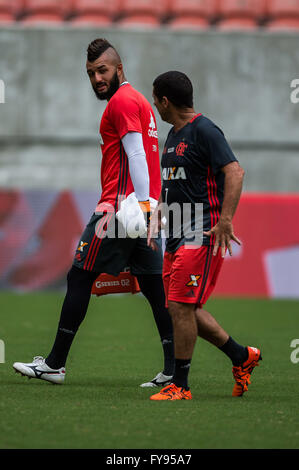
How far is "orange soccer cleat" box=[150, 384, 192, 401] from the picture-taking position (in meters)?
5.18

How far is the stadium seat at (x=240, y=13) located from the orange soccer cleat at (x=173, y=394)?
587 inches

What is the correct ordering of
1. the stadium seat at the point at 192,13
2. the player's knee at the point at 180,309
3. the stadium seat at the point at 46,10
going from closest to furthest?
the player's knee at the point at 180,309 → the stadium seat at the point at 46,10 → the stadium seat at the point at 192,13

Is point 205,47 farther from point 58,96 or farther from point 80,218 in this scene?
point 80,218

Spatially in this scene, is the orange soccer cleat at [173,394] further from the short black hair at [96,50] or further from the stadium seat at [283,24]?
the stadium seat at [283,24]

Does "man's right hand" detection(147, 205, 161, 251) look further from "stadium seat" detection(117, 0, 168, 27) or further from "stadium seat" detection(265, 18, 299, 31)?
"stadium seat" detection(265, 18, 299, 31)

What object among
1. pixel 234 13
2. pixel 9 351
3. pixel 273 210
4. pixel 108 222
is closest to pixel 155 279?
pixel 108 222

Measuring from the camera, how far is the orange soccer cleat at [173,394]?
5180mm

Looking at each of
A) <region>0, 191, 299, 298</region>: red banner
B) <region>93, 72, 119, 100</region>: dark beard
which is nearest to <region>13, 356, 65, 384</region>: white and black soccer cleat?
<region>93, 72, 119, 100</region>: dark beard

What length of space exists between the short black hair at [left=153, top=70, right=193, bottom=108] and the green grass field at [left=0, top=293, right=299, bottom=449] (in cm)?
172

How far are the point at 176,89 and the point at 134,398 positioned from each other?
5.92 ft

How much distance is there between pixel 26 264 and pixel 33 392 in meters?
9.55

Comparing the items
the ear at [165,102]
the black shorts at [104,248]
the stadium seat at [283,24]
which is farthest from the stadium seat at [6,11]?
the ear at [165,102]

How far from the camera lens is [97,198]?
1482cm

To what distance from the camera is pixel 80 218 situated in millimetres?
14859
